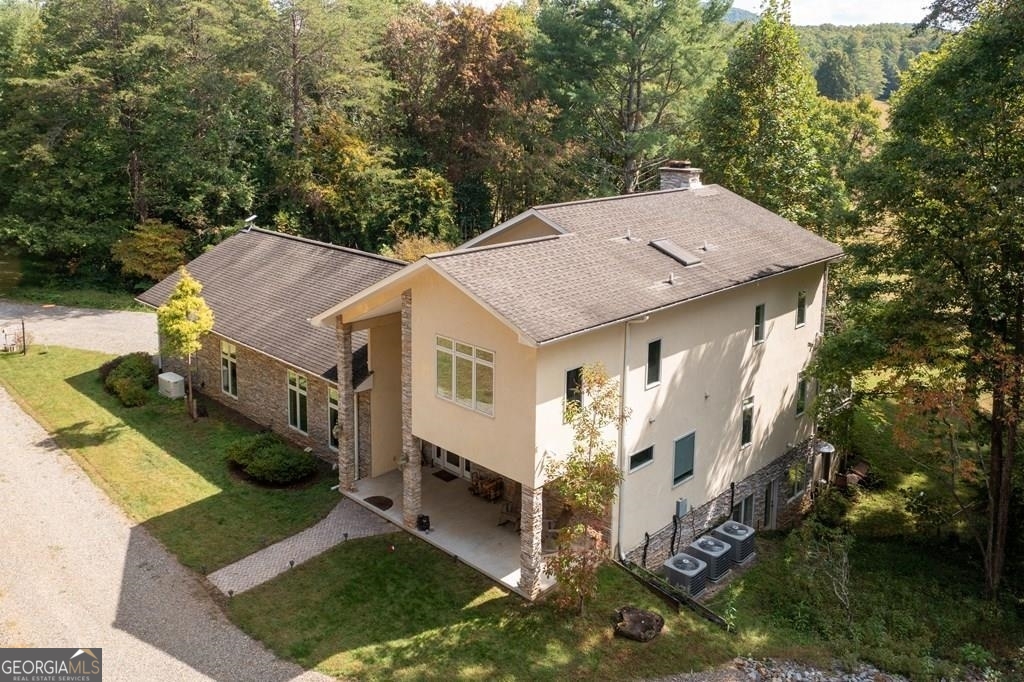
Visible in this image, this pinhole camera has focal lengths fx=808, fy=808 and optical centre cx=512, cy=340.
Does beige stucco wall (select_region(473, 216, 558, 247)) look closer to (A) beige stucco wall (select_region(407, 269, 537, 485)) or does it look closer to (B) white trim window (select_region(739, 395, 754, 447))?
(A) beige stucco wall (select_region(407, 269, 537, 485))

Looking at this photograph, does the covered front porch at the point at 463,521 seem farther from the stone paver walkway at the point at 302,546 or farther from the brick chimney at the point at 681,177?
the brick chimney at the point at 681,177

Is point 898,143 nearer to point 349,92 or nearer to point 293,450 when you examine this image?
point 293,450

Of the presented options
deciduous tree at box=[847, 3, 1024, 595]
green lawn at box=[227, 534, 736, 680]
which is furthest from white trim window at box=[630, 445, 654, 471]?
deciduous tree at box=[847, 3, 1024, 595]

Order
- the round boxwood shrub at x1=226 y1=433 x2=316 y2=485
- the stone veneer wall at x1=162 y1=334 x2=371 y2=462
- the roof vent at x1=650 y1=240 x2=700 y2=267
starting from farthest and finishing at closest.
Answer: the stone veneer wall at x1=162 y1=334 x2=371 y2=462 → the round boxwood shrub at x1=226 y1=433 x2=316 y2=485 → the roof vent at x1=650 y1=240 x2=700 y2=267

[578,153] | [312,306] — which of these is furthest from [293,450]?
[578,153]

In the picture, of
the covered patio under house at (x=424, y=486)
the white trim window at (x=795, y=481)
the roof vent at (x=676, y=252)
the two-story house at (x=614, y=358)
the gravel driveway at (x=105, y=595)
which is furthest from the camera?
the white trim window at (x=795, y=481)

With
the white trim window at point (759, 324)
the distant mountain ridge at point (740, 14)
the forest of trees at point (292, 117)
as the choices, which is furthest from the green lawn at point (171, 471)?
the distant mountain ridge at point (740, 14)
